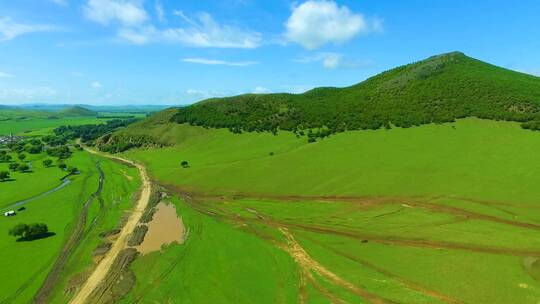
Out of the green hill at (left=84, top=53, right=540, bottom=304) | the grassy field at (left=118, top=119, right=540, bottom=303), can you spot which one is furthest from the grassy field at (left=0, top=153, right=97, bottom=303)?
the green hill at (left=84, top=53, right=540, bottom=304)

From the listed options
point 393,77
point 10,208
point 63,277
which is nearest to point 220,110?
point 393,77

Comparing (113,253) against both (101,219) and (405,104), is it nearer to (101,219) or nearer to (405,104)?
(101,219)

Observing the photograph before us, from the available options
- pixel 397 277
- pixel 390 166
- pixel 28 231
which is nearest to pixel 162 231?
pixel 28 231

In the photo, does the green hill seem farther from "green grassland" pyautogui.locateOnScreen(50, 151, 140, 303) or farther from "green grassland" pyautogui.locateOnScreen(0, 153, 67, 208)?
"green grassland" pyautogui.locateOnScreen(0, 153, 67, 208)

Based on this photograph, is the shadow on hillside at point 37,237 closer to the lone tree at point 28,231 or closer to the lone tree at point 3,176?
the lone tree at point 28,231

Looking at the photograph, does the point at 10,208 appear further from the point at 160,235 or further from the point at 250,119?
the point at 250,119
